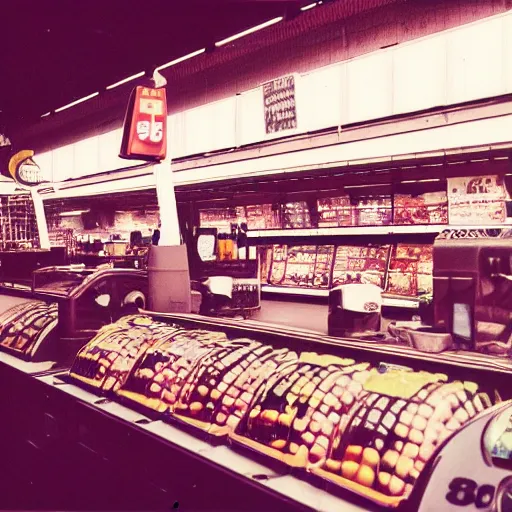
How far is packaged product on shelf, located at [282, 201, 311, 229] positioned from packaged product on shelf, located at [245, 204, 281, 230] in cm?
13

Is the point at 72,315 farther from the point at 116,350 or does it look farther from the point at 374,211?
the point at 374,211

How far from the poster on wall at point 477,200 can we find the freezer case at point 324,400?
2.60 metres

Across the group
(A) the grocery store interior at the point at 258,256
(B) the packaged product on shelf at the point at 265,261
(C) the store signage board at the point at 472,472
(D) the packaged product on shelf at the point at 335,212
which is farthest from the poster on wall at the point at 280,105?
(C) the store signage board at the point at 472,472

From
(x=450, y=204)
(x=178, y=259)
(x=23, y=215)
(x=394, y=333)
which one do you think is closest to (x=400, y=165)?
(x=450, y=204)

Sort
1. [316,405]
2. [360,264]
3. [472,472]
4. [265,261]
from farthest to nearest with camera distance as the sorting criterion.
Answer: [265,261], [360,264], [316,405], [472,472]

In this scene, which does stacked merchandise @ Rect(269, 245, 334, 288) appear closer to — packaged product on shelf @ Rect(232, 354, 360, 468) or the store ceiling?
the store ceiling

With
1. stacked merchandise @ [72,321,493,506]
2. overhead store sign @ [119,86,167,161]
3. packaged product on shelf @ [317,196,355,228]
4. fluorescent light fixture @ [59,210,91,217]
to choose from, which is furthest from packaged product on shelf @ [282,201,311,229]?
stacked merchandise @ [72,321,493,506]

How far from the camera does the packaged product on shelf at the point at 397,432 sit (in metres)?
1.51

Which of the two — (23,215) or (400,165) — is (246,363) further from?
(23,215)

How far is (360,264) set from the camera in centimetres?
551

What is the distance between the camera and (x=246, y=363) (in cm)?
226

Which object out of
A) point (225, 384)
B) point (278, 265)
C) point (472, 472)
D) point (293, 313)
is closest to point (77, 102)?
point (293, 313)

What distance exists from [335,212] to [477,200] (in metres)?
1.52

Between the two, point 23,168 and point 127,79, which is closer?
point 127,79
